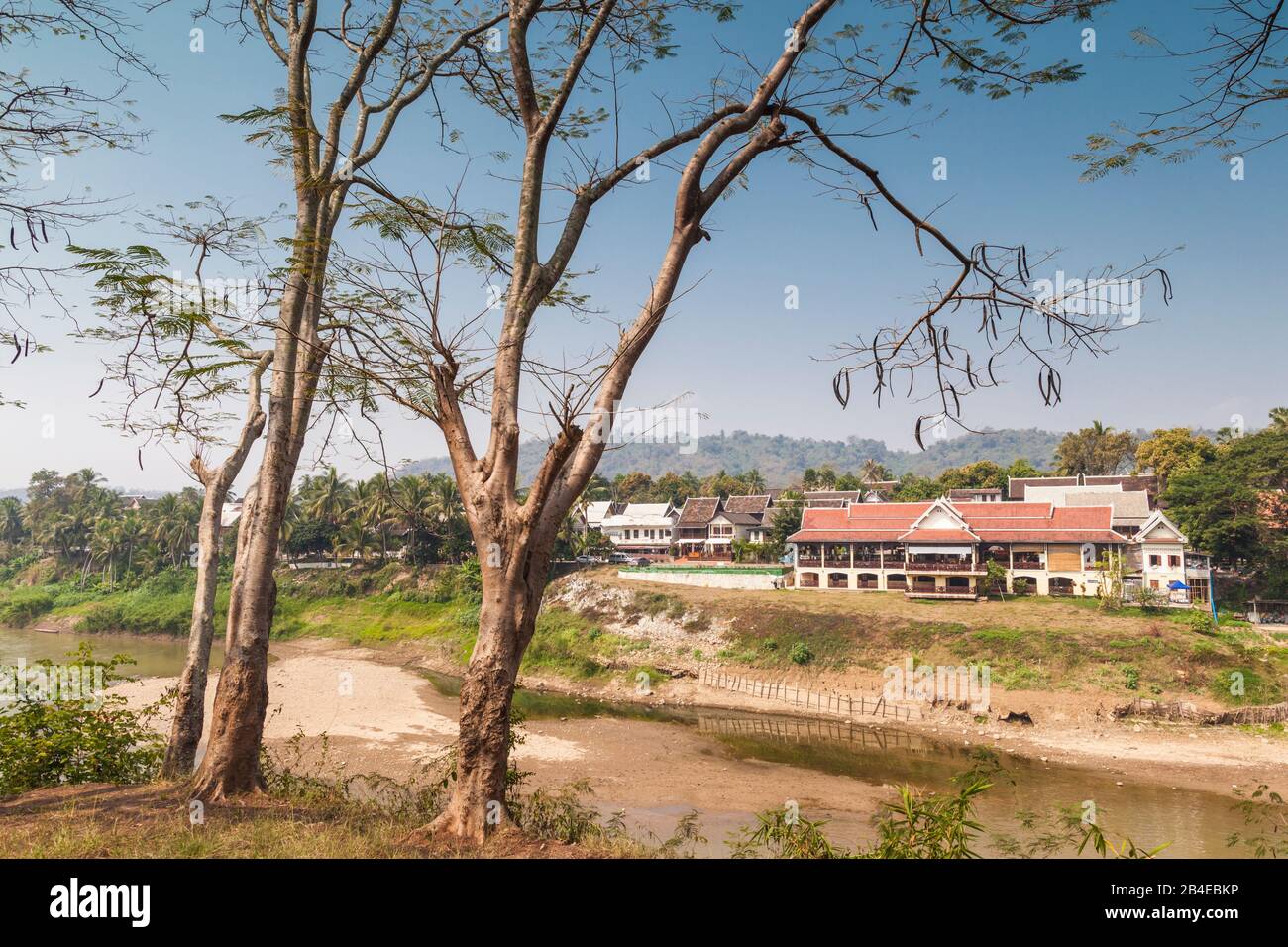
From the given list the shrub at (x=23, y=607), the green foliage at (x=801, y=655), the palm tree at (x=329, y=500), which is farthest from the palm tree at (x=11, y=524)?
the green foliage at (x=801, y=655)

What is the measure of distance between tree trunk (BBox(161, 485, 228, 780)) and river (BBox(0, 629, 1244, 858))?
25.3ft

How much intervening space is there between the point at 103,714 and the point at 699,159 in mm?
8755

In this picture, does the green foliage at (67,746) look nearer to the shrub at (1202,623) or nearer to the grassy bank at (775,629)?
the grassy bank at (775,629)

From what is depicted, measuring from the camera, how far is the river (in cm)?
1381

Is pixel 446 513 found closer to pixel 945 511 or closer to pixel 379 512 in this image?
pixel 379 512

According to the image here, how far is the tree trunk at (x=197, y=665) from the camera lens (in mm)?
7848

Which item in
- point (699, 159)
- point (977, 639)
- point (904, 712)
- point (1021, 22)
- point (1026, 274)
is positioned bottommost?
point (904, 712)
